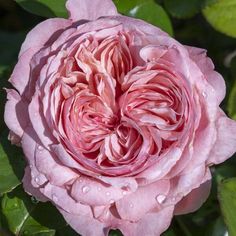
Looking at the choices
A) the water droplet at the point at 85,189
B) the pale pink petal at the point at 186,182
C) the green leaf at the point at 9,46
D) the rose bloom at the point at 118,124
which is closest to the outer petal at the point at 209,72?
the rose bloom at the point at 118,124

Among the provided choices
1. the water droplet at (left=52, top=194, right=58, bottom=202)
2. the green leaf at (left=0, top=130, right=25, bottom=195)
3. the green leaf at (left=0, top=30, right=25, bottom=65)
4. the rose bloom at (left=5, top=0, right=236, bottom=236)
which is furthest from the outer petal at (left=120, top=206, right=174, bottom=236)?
the green leaf at (left=0, top=30, right=25, bottom=65)

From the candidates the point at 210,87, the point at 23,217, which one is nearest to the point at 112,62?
the point at 210,87

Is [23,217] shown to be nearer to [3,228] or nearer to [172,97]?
[3,228]

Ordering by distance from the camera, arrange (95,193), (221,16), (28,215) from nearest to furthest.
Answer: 1. (95,193)
2. (28,215)
3. (221,16)

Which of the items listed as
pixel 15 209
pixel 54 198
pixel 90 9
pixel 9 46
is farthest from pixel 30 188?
pixel 9 46

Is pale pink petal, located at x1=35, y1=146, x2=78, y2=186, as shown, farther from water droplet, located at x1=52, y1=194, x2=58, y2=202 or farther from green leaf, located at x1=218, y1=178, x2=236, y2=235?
green leaf, located at x1=218, y1=178, x2=236, y2=235

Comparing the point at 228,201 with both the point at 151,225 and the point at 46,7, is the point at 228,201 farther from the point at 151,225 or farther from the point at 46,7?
the point at 46,7
